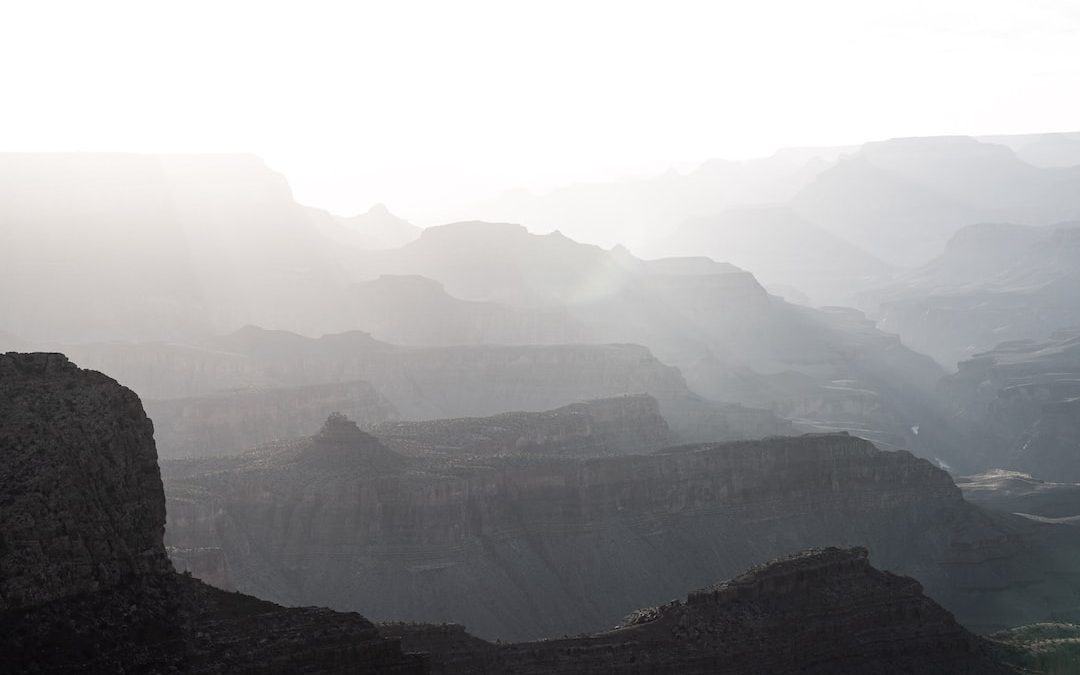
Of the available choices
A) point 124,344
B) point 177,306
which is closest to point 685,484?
point 124,344

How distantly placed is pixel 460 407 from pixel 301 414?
30135 millimetres

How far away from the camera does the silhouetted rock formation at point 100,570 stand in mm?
32375

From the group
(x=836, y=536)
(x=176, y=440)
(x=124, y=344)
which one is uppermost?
(x=124, y=344)

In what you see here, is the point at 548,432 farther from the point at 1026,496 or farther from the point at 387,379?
the point at 1026,496

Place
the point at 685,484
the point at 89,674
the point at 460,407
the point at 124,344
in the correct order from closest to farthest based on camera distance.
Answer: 1. the point at 89,674
2. the point at 685,484
3. the point at 124,344
4. the point at 460,407

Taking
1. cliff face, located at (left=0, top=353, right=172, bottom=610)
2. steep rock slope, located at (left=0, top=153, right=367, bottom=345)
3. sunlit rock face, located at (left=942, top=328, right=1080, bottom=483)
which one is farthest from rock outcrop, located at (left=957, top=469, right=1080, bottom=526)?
cliff face, located at (left=0, top=353, right=172, bottom=610)

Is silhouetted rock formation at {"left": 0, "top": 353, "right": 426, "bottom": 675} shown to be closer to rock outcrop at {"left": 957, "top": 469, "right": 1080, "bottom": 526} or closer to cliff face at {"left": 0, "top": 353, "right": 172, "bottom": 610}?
cliff face at {"left": 0, "top": 353, "right": 172, "bottom": 610}

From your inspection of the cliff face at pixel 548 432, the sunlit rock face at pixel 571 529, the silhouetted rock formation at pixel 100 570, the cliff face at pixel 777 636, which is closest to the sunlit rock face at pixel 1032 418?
the cliff face at pixel 548 432

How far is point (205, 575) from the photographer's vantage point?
224 ft

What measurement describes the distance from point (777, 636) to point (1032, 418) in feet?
431

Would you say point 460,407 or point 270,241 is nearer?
point 460,407

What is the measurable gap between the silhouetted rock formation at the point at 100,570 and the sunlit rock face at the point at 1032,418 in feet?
432

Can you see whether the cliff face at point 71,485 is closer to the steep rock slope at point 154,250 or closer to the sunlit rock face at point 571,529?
the sunlit rock face at point 571,529

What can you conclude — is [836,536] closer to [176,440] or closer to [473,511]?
[473,511]
